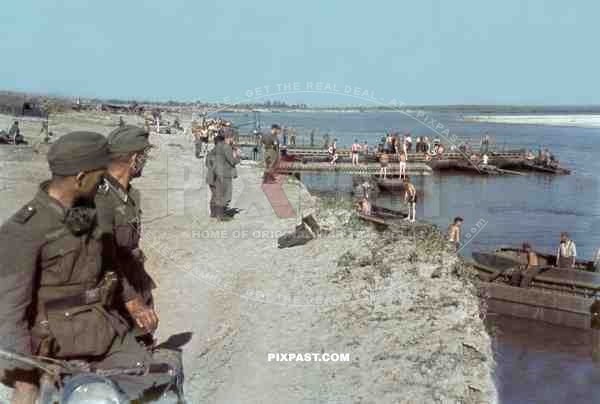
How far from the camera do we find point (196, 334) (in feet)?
26.3

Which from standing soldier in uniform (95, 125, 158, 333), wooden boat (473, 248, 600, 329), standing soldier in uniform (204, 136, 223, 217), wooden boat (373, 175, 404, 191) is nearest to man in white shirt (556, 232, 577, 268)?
wooden boat (473, 248, 600, 329)

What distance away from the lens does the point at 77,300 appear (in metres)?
3.57

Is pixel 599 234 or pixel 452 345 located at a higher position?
pixel 452 345

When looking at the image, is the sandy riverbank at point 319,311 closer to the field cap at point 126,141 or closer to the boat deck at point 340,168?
the field cap at point 126,141

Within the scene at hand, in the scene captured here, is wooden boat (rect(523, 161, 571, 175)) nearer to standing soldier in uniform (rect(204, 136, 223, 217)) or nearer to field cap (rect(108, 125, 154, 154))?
standing soldier in uniform (rect(204, 136, 223, 217))

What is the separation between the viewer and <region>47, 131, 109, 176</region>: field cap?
350 centimetres

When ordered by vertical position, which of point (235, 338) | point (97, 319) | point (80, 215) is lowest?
point (235, 338)

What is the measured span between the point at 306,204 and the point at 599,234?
13.3 metres

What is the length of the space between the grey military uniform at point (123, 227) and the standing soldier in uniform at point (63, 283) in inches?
34.9

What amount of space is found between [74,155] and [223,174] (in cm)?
1012

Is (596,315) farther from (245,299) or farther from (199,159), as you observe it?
(199,159)

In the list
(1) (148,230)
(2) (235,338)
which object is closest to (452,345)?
(2) (235,338)

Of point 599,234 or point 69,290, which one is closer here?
point 69,290

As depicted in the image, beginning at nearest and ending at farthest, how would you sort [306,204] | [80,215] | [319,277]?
[80,215] < [319,277] < [306,204]
